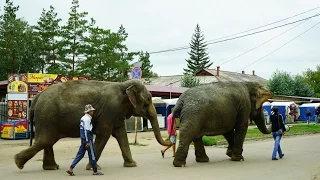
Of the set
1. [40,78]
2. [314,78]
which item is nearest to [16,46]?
[40,78]

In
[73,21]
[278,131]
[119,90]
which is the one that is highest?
[73,21]

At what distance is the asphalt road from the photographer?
34.7ft

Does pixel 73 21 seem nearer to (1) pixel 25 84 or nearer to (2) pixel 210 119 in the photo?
(1) pixel 25 84

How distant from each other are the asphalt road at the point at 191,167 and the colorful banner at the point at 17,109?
6072 mm

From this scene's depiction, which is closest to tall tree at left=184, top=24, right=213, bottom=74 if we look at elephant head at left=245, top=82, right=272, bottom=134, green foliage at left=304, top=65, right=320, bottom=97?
green foliage at left=304, top=65, right=320, bottom=97

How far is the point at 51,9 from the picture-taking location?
45281 mm

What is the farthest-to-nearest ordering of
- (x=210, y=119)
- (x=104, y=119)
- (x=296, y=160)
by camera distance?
1. (x=296, y=160)
2. (x=210, y=119)
3. (x=104, y=119)

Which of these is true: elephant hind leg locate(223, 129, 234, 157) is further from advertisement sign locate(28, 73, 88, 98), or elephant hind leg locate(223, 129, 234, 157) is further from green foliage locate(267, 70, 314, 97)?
green foliage locate(267, 70, 314, 97)

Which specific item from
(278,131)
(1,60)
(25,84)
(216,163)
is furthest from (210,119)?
(1,60)

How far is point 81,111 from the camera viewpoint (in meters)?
11.6

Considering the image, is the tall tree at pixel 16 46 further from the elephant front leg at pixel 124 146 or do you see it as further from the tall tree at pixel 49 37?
the elephant front leg at pixel 124 146

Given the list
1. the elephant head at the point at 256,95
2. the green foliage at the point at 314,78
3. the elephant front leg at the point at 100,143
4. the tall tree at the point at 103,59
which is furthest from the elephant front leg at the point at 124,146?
the green foliage at the point at 314,78

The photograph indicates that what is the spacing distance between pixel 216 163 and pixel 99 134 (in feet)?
12.5

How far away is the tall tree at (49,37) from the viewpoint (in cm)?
4334
